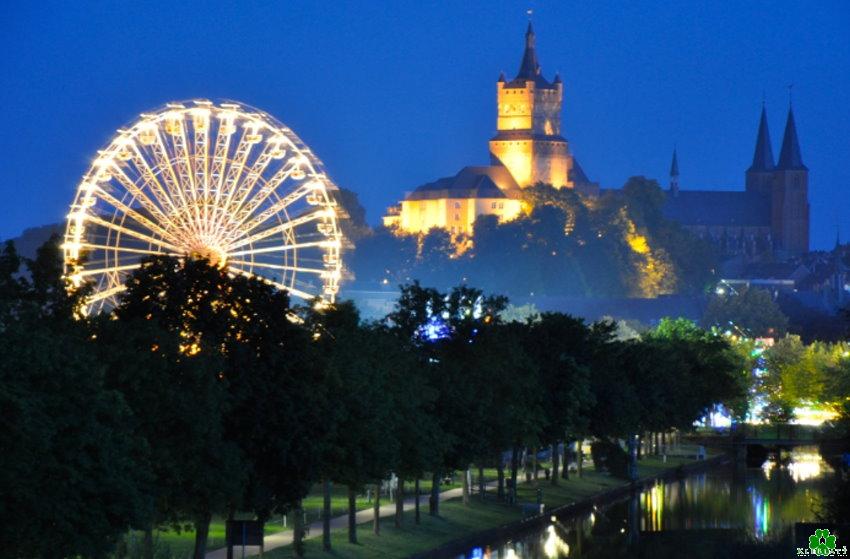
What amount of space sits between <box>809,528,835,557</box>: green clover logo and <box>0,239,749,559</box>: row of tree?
487 inches

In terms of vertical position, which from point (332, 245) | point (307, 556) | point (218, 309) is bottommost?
point (307, 556)

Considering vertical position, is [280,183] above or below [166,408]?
above

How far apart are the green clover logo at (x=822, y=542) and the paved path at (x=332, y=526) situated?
15.6 m

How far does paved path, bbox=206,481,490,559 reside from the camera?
59750mm

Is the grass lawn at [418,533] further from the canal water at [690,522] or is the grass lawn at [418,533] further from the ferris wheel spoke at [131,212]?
the ferris wheel spoke at [131,212]

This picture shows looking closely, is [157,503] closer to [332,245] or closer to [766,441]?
[332,245]

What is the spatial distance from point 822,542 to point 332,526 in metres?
21.0

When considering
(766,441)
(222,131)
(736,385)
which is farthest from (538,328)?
(736,385)

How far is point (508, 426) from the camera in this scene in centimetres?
7906

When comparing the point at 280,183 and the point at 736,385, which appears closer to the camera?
the point at 280,183

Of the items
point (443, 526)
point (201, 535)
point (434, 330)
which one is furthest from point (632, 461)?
point (201, 535)

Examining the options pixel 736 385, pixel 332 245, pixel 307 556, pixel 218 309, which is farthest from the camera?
pixel 736 385

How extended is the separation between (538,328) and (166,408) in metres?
50.7

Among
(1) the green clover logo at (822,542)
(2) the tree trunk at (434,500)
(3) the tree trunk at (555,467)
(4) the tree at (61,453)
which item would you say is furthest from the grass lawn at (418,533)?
(4) the tree at (61,453)
